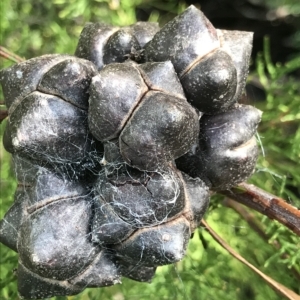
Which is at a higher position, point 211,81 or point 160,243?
point 211,81

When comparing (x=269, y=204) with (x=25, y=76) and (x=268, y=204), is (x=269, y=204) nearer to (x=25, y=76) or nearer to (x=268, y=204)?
(x=268, y=204)

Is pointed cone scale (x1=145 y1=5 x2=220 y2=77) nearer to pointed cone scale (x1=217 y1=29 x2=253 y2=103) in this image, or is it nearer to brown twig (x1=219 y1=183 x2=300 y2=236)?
pointed cone scale (x1=217 y1=29 x2=253 y2=103)

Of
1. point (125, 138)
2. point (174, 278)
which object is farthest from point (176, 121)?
point (174, 278)

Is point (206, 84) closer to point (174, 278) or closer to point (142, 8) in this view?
point (174, 278)

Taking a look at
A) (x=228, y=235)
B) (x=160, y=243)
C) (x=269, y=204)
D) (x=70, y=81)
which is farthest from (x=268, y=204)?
(x=228, y=235)

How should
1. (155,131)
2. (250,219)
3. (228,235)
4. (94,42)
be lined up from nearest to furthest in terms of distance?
(155,131) → (94,42) → (250,219) → (228,235)

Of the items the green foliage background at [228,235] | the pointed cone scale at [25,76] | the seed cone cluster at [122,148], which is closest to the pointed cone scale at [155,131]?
the seed cone cluster at [122,148]

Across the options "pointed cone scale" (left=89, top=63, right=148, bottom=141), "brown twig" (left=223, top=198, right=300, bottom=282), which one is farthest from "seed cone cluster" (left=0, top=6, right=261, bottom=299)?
"brown twig" (left=223, top=198, right=300, bottom=282)
